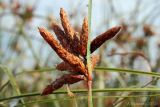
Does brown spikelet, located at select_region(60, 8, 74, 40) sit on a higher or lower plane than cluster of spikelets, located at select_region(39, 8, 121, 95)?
higher

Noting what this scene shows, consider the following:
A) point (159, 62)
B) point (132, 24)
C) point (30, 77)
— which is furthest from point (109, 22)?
point (30, 77)

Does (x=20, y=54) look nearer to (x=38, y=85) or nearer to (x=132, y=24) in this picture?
(x=38, y=85)

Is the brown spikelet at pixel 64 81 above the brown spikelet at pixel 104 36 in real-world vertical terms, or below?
below

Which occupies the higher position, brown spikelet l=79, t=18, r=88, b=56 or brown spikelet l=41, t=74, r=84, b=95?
brown spikelet l=79, t=18, r=88, b=56

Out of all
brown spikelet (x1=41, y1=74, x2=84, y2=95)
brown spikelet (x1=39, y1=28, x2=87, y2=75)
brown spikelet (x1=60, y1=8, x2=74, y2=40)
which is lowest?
brown spikelet (x1=41, y1=74, x2=84, y2=95)

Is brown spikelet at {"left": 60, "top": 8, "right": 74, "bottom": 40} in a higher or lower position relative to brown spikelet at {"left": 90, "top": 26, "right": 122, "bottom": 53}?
higher

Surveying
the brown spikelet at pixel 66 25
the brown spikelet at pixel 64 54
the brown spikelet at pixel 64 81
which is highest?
the brown spikelet at pixel 66 25
